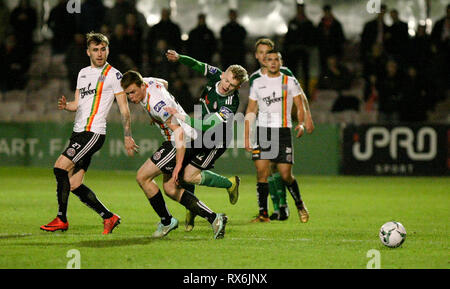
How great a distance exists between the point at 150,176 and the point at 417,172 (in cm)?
1018

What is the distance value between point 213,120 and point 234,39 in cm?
976

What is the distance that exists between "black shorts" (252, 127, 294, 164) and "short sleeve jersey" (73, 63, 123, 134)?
2.15 m

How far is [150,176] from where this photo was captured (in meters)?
8.14

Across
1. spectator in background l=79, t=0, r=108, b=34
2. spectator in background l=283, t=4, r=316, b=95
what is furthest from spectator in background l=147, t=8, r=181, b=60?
spectator in background l=283, t=4, r=316, b=95

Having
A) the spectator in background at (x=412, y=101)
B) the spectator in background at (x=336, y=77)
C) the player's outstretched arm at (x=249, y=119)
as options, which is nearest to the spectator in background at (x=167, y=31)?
the spectator in background at (x=336, y=77)

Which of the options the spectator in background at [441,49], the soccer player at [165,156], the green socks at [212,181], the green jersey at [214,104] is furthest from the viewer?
the spectator in background at [441,49]

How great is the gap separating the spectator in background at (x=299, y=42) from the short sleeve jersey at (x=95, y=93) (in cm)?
951

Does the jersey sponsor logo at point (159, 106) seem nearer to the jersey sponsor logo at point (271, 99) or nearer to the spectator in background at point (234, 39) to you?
the jersey sponsor logo at point (271, 99)

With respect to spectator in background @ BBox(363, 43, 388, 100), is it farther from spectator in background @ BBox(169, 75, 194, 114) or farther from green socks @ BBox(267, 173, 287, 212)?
green socks @ BBox(267, 173, 287, 212)

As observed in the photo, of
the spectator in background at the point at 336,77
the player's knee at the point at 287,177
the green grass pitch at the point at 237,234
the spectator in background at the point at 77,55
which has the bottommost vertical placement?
the green grass pitch at the point at 237,234

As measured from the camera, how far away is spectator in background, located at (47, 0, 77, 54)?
18500mm

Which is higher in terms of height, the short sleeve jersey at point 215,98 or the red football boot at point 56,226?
the short sleeve jersey at point 215,98

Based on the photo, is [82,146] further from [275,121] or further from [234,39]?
[234,39]

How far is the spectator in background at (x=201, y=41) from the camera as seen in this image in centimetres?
1814
